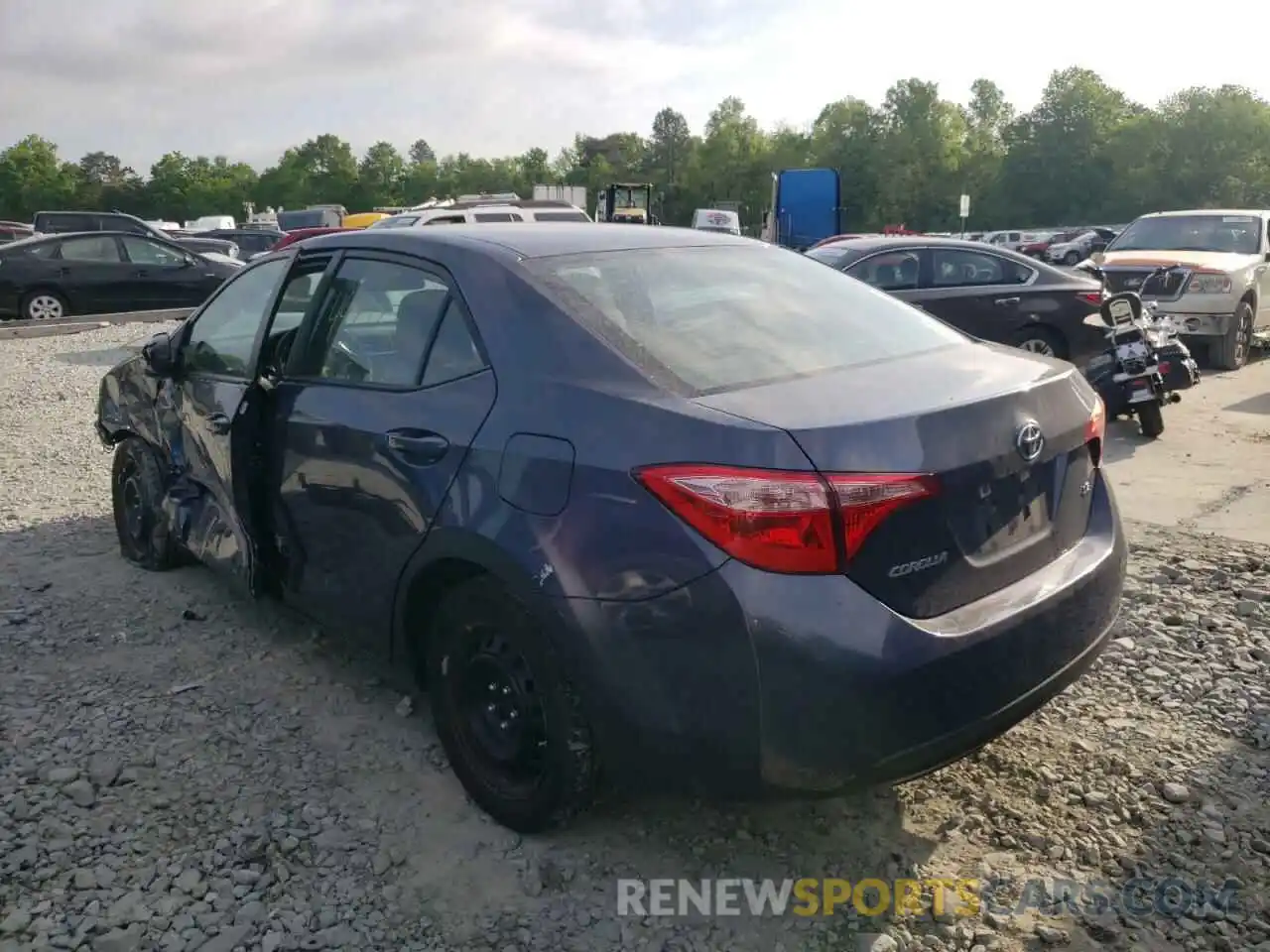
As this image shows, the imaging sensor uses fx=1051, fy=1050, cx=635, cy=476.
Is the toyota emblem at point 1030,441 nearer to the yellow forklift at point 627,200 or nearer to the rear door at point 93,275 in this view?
the rear door at point 93,275

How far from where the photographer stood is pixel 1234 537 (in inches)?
221

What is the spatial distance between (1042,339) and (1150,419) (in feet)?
6.45

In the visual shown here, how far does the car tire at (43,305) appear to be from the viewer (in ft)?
50.3

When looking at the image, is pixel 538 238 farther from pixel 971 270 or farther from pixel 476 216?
pixel 476 216

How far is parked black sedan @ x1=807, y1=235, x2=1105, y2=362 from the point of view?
9773 millimetres

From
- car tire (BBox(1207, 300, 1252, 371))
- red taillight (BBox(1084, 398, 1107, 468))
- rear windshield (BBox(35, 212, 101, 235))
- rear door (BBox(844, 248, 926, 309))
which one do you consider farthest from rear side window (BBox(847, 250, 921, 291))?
rear windshield (BBox(35, 212, 101, 235))

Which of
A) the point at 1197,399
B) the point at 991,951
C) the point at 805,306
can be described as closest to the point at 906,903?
the point at 991,951

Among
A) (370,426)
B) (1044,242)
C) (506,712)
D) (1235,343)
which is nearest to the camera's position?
(506,712)

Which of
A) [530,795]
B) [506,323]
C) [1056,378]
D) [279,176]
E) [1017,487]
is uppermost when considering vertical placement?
[279,176]

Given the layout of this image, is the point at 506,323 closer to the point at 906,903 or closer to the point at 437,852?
the point at 437,852

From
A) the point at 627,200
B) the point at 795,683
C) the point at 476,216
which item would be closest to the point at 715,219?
the point at 627,200

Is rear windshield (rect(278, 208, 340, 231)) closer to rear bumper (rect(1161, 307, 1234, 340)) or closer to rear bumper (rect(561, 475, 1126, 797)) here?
rear bumper (rect(1161, 307, 1234, 340))

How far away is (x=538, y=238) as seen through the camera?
11.2ft

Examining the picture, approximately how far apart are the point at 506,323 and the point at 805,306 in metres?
1.00
